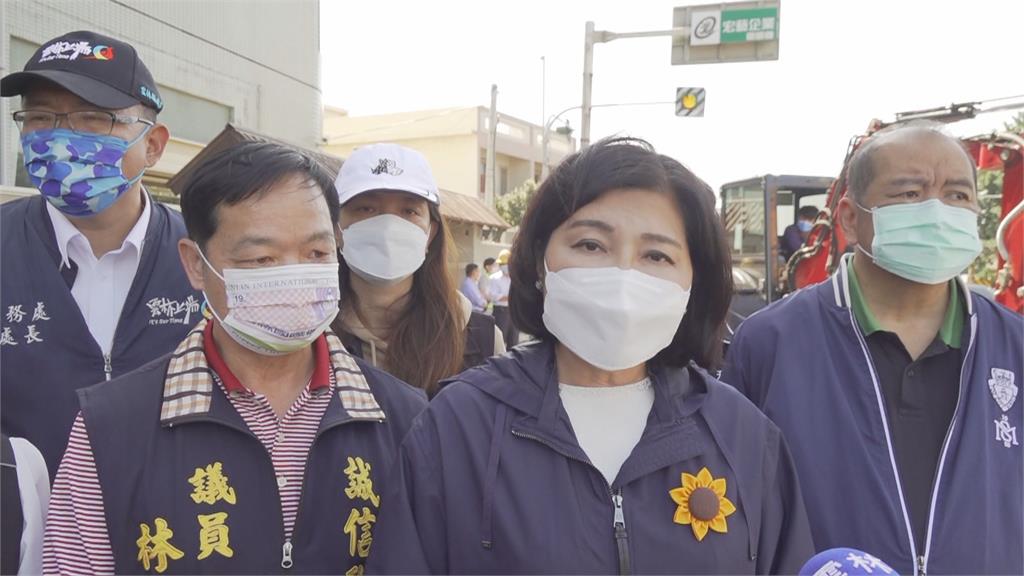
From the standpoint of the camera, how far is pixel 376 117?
31703 mm

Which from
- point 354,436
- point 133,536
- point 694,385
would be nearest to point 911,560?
point 694,385

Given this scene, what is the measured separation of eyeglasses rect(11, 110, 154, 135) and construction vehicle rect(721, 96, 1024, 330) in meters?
3.87

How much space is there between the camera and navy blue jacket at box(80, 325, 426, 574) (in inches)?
61.6

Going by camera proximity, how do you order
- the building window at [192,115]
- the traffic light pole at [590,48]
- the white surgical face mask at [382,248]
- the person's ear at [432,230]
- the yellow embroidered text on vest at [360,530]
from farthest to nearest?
the traffic light pole at [590,48] → the building window at [192,115] → the person's ear at [432,230] → the white surgical face mask at [382,248] → the yellow embroidered text on vest at [360,530]

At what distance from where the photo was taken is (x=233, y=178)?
180 centimetres

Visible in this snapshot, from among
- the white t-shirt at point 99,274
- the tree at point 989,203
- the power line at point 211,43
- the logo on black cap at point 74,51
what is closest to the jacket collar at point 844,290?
the white t-shirt at point 99,274

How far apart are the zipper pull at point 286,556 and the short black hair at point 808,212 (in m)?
8.14

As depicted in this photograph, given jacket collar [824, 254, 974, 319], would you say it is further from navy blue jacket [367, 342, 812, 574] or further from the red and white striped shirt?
the red and white striped shirt

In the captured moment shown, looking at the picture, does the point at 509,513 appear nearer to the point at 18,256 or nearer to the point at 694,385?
the point at 694,385

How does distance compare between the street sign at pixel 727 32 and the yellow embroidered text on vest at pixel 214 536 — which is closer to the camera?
the yellow embroidered text on vest at pixel 214 536

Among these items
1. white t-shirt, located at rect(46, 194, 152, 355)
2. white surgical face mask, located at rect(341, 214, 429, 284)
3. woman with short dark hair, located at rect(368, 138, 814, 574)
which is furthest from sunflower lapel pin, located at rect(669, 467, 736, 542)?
white t-shirt, located at rect(46, 194, 152, 355)

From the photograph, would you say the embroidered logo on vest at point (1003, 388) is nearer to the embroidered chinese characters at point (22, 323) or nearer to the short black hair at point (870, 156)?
the short black hair at point (870, 156)

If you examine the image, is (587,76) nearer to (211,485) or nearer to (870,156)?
(870,156)

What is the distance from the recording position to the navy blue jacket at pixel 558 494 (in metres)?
1.48
